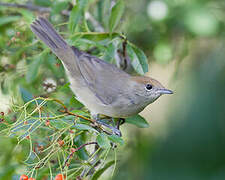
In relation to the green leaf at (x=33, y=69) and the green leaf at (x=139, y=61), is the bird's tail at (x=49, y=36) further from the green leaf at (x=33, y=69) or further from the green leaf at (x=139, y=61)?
the green leaf at (x=139, y=61)

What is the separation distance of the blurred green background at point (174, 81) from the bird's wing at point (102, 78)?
1.11 feet

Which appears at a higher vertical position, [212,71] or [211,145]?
[212,71]

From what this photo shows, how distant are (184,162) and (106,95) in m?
3.16

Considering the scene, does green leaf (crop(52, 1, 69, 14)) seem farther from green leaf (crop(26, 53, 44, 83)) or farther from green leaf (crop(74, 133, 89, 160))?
green leaf (crop(74, 133, 89, 160))

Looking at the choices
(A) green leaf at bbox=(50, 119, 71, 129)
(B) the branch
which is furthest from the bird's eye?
(B) the branch

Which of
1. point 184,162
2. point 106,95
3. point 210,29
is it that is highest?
point 210,29

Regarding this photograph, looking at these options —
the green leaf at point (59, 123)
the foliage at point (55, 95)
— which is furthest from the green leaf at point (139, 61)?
the green leaf at point (59, 123)

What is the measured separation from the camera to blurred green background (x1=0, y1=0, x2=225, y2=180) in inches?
160

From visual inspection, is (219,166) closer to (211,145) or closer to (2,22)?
(211,145)

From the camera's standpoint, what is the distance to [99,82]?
13.6 feet

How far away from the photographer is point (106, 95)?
4.06 m

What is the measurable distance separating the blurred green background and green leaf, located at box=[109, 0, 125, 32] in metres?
0.51

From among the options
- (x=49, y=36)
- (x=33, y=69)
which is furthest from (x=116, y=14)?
(x=33, y=69)

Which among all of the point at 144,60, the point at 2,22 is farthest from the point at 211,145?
the point at 2,22
